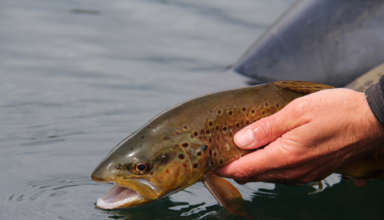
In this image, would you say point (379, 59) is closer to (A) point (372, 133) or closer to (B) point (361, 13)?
(B) point (361, 13)

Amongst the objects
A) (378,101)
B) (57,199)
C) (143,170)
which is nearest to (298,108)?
(378,101)

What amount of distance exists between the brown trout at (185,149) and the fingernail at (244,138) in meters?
0.05

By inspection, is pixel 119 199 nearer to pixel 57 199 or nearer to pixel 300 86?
pixel 57 199

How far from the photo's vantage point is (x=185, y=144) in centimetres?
323

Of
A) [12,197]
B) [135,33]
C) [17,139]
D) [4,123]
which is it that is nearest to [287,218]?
[12,197]

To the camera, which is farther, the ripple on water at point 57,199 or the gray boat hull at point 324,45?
the gray boat hull at point 324,45

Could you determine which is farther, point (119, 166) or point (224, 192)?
point (224, 192)

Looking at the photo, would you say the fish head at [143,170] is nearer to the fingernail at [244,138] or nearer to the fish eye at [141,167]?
the fish eye at [141,167]

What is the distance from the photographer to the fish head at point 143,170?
3.13 meters

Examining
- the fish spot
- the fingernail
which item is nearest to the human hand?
the fingernail

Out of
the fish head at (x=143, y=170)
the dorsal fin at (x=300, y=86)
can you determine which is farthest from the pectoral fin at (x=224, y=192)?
the dorsal fin at (x=300, y=86)

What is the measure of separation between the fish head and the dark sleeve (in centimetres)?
96

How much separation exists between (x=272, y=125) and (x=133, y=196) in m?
0.76

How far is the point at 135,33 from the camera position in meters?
7.35
